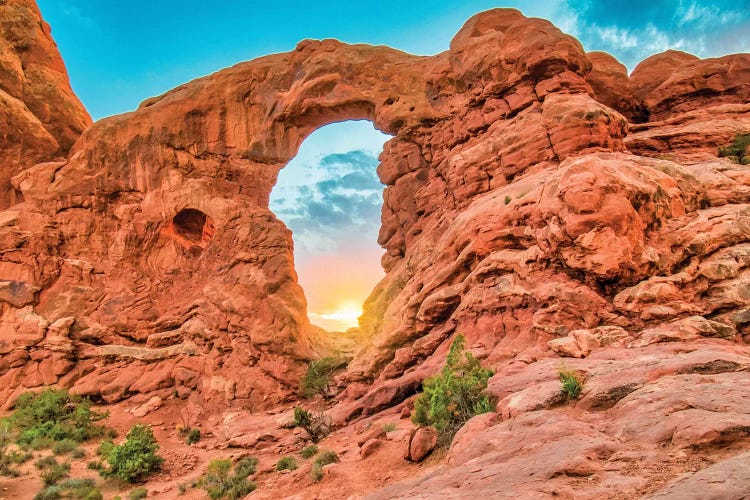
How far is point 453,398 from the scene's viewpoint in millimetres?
11336

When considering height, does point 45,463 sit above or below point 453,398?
below

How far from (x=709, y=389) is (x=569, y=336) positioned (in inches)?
203

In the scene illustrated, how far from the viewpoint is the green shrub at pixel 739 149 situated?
18453 mm

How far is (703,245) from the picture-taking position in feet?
43.3

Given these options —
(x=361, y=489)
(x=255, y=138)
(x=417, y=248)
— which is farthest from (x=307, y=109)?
(x=361, y=489)

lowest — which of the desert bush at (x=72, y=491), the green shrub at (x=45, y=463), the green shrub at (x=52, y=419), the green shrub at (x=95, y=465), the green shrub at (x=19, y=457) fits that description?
the desert bush at (x=72, y=491)

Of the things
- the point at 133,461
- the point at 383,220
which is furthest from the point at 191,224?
the point at 133,461

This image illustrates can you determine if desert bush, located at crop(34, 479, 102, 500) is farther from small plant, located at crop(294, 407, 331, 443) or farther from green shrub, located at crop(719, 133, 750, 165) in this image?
green shrub, located at crop(719, 133, 750, 165)

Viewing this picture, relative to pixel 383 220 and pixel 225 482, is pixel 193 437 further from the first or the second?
pixel 383 220

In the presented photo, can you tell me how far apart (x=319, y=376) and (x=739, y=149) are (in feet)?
74.0

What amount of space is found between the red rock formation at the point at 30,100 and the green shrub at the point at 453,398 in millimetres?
31789

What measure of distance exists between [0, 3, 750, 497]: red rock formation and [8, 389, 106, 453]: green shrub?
1196mm

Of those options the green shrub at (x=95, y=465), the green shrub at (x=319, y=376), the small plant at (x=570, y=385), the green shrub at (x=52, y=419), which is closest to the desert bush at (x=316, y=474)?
the small plant at (x=570, y=385)

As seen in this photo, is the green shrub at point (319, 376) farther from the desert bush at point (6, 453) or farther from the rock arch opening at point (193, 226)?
the rock arch opening at point (193, 226)
